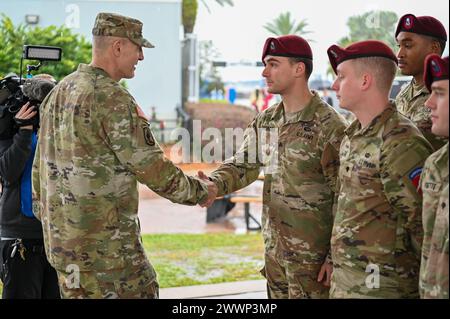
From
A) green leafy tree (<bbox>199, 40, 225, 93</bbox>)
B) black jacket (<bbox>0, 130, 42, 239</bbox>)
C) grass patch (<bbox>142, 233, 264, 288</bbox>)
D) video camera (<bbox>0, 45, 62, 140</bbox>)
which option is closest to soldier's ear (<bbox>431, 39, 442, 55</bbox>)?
video camera (<bbox>0, 45, 62, 140</bbox>)

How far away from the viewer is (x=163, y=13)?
6902 millimetres

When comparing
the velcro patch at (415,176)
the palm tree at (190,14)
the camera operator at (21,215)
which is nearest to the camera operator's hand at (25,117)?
the camera operator at (21,215)

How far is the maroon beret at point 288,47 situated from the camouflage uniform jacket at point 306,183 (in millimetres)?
214

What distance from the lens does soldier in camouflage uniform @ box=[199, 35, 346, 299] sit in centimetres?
319

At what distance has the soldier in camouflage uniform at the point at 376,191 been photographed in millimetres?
2572

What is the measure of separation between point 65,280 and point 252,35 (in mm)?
5537

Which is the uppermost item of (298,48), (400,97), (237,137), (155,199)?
(298,48)

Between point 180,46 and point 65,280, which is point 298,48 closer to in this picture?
point 65,280

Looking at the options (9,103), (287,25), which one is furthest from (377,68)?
(287,25)

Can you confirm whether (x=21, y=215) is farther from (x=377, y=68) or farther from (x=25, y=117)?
(x=377, y=68)

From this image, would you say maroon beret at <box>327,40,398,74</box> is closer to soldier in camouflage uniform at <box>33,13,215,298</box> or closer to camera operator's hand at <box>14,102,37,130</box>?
soldier in camouflage uniform at <box>33,13,215,298</box>

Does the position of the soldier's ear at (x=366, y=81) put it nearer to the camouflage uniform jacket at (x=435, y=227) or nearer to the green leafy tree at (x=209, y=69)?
the camouflage uniform jacket at (x=435, y=227)

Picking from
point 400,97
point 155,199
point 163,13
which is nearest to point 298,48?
point 400,97

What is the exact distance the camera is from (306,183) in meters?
3.21
